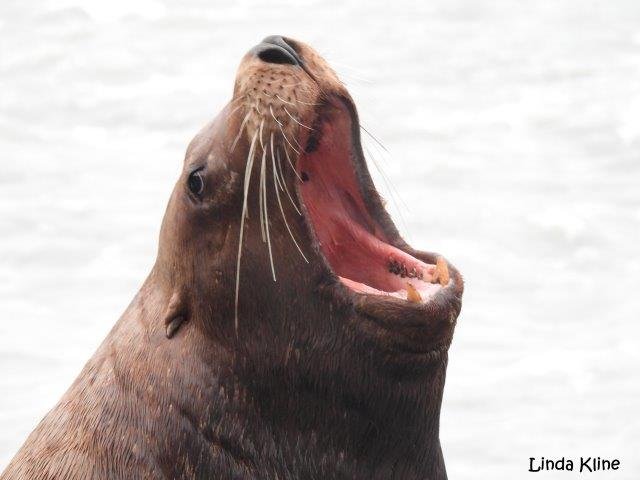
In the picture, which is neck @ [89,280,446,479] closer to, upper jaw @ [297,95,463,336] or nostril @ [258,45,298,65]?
upper jaw @ [297,95,463,336]

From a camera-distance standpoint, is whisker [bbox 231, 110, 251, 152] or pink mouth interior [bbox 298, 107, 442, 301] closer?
whisker [bbox 231, 110, 251, 152]

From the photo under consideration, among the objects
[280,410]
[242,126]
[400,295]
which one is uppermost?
[242,126]

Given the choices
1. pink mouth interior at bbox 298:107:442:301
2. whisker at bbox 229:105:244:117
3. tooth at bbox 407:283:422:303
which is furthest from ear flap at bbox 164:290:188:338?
tooth at bbox 407:283:422:303

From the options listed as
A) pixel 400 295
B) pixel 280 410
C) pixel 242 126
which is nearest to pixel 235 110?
pixel 242 126

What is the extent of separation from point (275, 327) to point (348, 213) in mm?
748

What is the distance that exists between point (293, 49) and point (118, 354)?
1578 millimetres

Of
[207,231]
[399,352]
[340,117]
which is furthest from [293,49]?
[399,352]

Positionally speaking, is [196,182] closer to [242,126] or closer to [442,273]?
A: [242,126]

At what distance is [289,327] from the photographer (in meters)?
Answer: 7.23

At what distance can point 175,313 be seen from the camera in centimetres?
745

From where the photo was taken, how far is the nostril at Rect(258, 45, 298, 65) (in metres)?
7.39

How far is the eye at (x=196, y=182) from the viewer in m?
7.31

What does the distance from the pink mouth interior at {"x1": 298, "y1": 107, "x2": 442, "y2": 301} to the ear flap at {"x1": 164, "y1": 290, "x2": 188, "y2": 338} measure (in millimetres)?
663

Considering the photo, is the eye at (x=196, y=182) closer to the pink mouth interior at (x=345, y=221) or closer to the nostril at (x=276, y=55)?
the pink mouth interior at (x=345, y=221)
